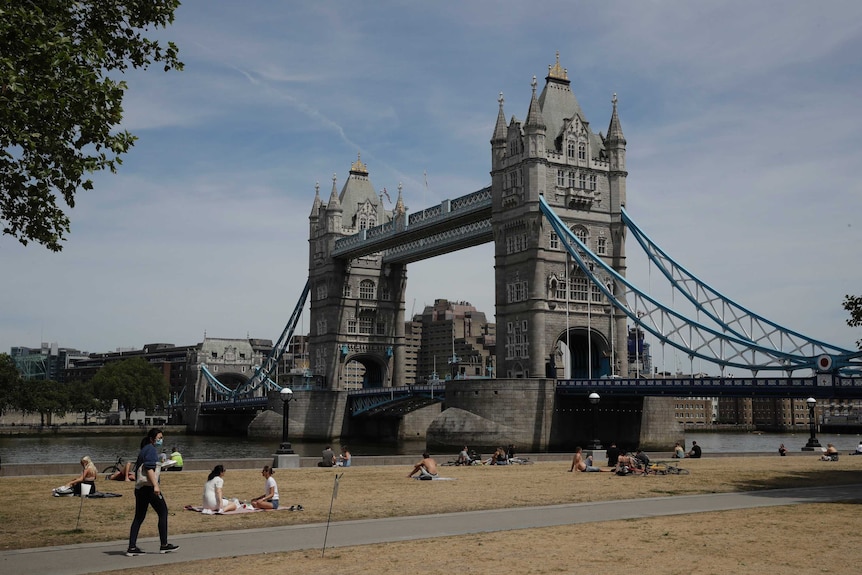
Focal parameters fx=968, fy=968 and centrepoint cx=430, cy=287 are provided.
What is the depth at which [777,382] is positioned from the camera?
61844 mm

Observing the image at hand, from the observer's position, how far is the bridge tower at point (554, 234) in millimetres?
79625

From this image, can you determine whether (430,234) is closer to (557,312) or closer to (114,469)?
(557,312)

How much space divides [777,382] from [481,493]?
40.5 metres

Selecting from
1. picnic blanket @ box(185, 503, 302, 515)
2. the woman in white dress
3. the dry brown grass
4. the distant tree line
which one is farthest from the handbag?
the distant tree line

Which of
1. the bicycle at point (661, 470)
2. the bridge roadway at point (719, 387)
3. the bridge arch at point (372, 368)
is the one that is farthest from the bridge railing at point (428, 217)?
the bicycle at point (661, 470)

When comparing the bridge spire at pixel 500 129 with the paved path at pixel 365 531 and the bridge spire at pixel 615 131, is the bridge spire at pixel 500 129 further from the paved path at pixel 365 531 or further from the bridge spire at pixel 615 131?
the paved path at pixel 365 531

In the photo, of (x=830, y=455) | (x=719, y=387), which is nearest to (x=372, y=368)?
(x=719, y=387)


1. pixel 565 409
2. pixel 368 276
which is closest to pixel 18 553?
pixel 565 409

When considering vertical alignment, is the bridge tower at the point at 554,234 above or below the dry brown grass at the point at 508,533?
above

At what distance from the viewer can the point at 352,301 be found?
116375 mm

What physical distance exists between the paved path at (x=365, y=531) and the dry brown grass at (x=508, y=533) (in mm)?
786

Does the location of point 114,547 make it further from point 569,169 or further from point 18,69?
point 569,169

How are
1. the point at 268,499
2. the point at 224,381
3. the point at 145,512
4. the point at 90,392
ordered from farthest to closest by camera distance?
1. the point at 224,381
2. the point at 90,392
3. the point at 268,499
4. the point at 145,512

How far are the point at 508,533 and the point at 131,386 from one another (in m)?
147
